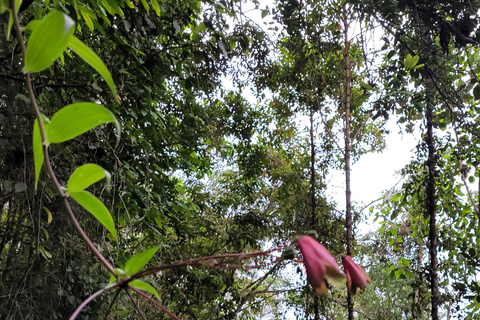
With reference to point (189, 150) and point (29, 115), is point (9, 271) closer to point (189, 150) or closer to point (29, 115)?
point (29, 115)

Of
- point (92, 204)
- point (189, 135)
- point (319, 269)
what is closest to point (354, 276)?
point (319, 269)

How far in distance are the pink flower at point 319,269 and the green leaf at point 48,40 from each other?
0.17 meters

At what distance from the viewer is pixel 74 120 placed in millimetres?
199

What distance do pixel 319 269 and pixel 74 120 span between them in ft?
0.55

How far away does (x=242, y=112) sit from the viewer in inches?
105

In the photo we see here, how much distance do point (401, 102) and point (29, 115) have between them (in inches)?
47.2

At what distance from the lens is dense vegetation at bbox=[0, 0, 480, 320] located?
0.87 metres

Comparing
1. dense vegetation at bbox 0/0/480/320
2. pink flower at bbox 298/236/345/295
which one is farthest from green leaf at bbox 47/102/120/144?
pink flower at bbox 298/236/345/295

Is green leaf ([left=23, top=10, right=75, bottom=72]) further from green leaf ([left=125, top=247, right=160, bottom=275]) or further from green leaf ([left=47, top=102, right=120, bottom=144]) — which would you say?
green leaf ([left=125, top=247, right=160, bottom=275])

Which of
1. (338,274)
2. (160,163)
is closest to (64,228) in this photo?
(160,163)

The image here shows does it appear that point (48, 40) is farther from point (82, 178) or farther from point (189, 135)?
point (189, 135)

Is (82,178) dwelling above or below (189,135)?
below

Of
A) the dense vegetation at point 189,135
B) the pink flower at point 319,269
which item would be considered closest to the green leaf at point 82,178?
the dense vegetation at point 189,135

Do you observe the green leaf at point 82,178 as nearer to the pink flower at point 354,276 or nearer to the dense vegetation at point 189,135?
the dense vegetation at point 189,135
